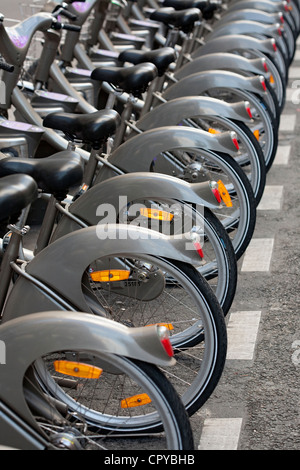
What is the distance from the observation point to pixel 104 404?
3291 mm

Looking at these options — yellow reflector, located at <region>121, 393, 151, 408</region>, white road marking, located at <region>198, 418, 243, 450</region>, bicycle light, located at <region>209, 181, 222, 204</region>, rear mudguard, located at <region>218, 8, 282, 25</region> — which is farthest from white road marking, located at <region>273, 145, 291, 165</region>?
yellow reflector, located at <region>121, 393, 151, 408</region>

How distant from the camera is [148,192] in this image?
3.52 metres

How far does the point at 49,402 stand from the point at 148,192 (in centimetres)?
109

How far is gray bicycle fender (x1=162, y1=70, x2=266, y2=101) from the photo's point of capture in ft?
16.0

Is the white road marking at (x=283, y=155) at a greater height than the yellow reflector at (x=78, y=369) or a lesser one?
lesser

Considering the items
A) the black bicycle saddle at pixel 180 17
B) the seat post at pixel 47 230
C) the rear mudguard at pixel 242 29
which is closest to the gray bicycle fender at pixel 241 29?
the rear mudguard at pixel 242 29

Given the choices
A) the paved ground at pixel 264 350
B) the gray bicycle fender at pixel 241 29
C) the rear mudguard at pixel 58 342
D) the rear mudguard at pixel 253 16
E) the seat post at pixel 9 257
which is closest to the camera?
the rear mudguard at pixel 58 342

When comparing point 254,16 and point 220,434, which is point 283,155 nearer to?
point 254,16

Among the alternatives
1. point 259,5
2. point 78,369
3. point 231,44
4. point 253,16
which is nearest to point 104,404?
point 78,369

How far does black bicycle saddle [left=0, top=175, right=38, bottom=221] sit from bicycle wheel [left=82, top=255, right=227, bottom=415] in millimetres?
543

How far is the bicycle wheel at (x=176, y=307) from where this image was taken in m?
3.14

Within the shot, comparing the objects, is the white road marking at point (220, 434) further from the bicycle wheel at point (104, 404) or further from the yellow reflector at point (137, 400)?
the yellow reflector at point (137, 400)

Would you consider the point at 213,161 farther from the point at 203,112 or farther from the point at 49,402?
the point at 49,402

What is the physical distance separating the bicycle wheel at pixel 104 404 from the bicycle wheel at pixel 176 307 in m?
0.21
